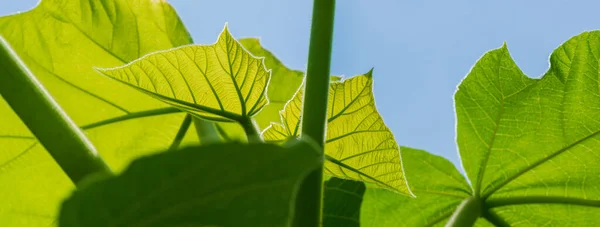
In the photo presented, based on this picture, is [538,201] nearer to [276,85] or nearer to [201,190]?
[276,85]

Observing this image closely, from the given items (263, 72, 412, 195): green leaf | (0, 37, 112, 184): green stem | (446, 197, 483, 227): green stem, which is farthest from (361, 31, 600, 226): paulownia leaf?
(0, 37, 112, 184): green stem

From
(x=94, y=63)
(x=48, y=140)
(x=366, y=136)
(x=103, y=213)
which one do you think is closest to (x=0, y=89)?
(x=48, y=140)

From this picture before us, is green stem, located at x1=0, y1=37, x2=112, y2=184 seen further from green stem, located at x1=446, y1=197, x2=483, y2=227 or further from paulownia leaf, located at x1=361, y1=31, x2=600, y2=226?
paulownia leaf, located at x1=361, y1=31, x2=600, y2=226

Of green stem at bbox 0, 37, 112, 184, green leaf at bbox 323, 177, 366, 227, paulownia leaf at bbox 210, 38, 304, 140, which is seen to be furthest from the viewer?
paulownia leaf at bbox 210, 38, 304, 140

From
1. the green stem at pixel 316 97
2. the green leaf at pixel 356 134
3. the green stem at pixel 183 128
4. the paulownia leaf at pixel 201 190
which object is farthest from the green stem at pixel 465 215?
the green stem at pixel 183 128

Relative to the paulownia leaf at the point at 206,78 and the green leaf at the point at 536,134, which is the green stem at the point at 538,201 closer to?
the green leaf at the point at 536,134

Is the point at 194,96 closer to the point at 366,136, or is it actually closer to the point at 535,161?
the point at 366,136
